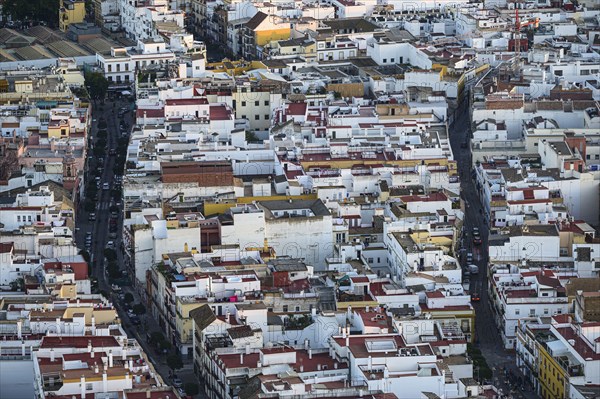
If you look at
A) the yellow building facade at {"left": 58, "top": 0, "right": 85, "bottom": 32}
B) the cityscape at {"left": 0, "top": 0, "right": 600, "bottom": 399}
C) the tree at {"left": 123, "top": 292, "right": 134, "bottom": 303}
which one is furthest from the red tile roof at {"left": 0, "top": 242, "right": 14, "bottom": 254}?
the yellow building facade at {"left": 58, "top": 0, "right": 85, "bottom": 32}

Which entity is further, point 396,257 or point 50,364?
point 396,257

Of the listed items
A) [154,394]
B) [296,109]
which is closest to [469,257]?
[296,109]

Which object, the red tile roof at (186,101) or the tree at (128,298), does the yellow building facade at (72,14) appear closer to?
the red tile roof at (186,101)

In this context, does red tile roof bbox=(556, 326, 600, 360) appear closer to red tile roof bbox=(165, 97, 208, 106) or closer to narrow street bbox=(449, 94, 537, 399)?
narrow street bbox=(449, 94, 537, 399)

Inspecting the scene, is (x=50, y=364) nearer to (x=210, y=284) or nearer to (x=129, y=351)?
(x=129, y=351)

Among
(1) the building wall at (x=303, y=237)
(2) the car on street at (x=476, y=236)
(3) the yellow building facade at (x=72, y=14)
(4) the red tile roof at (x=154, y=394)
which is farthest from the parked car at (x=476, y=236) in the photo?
(3) the yellow building facade at (x=72, y=14)

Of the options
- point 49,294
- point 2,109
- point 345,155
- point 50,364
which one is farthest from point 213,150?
point 50,364

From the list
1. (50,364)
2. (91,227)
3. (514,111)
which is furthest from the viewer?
(514,111)
